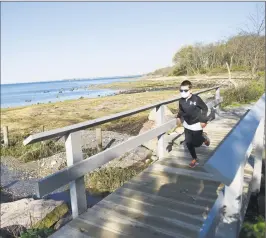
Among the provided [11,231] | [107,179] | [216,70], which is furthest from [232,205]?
[216,70]

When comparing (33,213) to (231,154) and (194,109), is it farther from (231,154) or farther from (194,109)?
(231,154)

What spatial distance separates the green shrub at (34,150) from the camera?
45.5 feet

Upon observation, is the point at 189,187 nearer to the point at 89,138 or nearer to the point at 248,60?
the point at 89,138

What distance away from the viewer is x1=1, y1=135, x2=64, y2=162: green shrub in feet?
45.5

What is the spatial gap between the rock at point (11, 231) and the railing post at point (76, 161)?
2.95m

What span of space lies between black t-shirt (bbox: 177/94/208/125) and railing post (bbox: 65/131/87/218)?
6.96 feet

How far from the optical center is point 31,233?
14.6 ft

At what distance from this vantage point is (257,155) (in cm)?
372

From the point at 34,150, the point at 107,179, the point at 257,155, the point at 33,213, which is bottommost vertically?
the point at 34,150

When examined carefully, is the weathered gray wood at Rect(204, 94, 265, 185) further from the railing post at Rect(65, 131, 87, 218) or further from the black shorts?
the black shorts

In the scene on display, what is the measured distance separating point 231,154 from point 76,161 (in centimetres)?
241

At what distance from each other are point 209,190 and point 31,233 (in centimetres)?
281

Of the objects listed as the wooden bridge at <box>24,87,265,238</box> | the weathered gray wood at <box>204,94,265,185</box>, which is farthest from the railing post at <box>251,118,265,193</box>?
the weathered gray wood at <box>204,94,265,185</box>

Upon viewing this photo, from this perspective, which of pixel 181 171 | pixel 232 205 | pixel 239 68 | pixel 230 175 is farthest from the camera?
pixel 239 68
